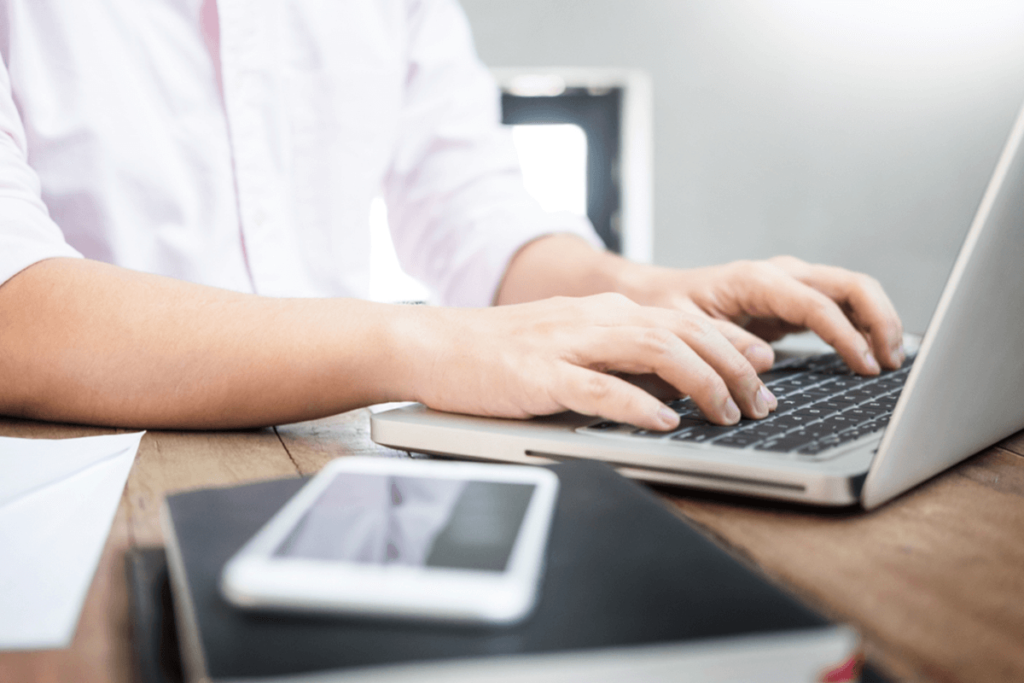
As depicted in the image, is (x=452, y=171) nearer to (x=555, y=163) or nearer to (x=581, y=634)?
(x=581, y=634)

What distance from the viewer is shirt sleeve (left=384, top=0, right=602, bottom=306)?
3.07 ft

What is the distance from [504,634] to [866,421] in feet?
1.03

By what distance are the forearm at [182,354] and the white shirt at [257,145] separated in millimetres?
52

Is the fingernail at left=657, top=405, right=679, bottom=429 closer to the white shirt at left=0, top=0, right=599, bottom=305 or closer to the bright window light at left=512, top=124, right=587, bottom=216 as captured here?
the white shirt at left=0, top=0, right=599, bottom=305

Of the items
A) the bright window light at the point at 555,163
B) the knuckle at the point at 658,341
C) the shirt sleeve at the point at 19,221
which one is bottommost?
the bright window light at the point at 555,163

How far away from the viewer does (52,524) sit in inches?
12.6

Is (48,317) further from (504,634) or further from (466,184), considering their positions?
(466,184)

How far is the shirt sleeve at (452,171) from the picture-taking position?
94cm

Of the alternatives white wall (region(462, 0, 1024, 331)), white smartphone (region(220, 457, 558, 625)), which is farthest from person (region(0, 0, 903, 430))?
white wall (region(462, 0, 1024, 331))

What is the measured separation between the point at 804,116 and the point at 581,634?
113 inches

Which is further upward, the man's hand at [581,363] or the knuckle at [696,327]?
the knuckle at [696,327]

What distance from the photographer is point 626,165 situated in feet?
8.69

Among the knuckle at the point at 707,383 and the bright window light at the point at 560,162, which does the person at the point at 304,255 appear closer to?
the knuckle at the point at 707,383

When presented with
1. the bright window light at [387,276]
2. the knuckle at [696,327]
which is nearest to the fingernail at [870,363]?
the knuckle at [696,327]
